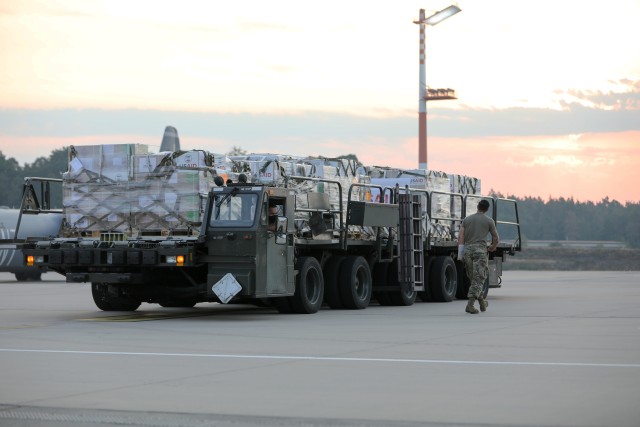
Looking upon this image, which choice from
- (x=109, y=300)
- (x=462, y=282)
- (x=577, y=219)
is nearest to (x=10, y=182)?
(x=577, y=219)

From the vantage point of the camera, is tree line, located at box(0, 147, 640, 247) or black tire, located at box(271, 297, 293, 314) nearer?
black tire, located at box(271, 297, 293, 314)

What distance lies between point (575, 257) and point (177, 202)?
67.9m

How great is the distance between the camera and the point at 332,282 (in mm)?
22750

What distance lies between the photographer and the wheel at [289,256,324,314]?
69.5 feet

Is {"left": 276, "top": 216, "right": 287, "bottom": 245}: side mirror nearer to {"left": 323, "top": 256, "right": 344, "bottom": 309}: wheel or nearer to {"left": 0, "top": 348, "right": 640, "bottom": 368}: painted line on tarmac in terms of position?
{"left": 323, "top": 256, "right": 344, "bottom": 309}: wheel

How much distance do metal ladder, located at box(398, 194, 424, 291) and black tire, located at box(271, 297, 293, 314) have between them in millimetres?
3769

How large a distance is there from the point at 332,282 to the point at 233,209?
352cm

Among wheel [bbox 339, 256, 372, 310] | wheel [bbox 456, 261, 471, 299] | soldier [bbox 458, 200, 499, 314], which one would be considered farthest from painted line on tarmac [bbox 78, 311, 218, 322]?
wheel [bbox 456, 261, 471, 299]

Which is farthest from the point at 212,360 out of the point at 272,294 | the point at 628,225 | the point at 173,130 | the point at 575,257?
the point at 628,225

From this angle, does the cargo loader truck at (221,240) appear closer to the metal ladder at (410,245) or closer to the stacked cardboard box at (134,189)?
the stacked cardboard box at (134,189)

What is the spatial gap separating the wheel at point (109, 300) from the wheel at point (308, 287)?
10.3ft

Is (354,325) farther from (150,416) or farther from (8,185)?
(8,185)

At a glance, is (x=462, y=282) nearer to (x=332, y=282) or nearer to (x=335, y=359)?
(x=332, y=282)

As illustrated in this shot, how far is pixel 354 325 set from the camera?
18594 millimetres
